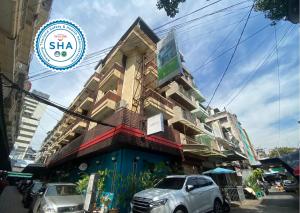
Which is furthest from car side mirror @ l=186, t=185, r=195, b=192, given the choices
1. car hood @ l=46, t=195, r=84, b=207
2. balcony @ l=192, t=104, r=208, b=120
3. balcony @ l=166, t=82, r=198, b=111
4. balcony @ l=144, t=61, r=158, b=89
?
balcony @ l=192, t=104, r=208, b=120

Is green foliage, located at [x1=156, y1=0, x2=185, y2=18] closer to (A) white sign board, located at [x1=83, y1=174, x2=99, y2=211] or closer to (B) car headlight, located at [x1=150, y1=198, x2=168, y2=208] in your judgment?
(B) car headlight, located at [x1=150, y1=198, x2=168, y2=208]

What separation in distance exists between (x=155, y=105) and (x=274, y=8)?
1066 cm

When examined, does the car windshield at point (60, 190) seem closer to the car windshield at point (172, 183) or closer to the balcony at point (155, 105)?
the car windshield at point (172, 183)

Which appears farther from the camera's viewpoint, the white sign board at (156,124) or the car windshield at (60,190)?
the white sign board at (156,124)

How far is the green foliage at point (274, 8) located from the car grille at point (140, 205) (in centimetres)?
864

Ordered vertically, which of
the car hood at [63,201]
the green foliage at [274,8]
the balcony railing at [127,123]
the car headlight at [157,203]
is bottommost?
the car headlight at [157,203]

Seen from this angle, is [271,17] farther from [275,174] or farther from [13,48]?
[275,174]

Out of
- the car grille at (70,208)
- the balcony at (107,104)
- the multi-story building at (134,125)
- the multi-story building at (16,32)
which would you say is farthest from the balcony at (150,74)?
the car grille at (70,208)

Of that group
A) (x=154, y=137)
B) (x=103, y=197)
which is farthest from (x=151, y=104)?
(x=103, y=197)

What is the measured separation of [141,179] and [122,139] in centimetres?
303

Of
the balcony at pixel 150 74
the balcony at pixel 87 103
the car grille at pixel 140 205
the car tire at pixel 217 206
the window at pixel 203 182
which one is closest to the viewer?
the car grille at pixel 140 205

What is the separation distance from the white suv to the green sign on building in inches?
240

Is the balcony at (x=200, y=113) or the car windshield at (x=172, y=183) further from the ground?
the balcony at (x=200, y=113)

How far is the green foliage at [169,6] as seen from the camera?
24.3ft
